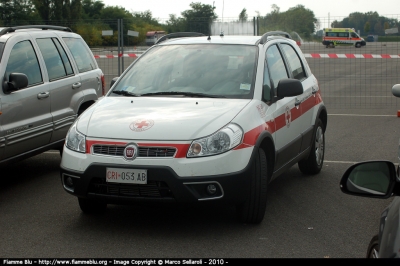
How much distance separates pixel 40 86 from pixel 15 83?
704 mm

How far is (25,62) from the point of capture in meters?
8.16

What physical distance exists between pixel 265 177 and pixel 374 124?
796 cm

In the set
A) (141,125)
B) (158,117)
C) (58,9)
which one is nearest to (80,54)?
(158,117)

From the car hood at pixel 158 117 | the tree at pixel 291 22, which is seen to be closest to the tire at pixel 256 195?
the car hood at pixel 158 117

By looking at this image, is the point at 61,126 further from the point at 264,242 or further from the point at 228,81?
the point at 264,242

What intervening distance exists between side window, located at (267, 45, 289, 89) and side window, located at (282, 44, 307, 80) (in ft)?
0.84

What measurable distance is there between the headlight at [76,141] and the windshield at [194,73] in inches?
38.2

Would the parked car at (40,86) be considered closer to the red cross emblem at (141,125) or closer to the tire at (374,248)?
the red cross emblem at (141,125)

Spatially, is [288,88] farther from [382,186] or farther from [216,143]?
[382,186]

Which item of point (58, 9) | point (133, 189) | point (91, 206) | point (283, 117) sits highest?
point (58, 9)

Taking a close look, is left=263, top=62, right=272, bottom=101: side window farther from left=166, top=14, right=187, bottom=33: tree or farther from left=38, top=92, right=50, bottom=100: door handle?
left=166, top=14, right=187, bottom=33: tree

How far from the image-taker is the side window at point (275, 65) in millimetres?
7215

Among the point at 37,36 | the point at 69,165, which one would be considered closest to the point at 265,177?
the point at 69,165

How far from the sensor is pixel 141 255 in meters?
5.40
